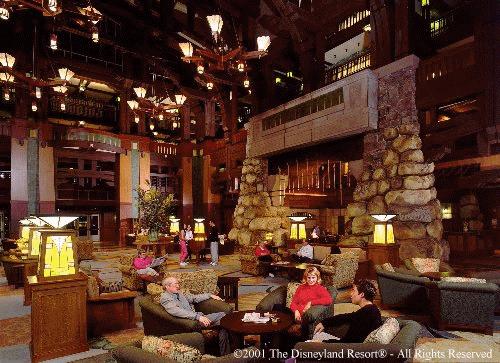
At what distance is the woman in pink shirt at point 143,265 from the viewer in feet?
27.3

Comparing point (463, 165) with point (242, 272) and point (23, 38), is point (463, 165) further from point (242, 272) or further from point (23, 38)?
point (23, 38)

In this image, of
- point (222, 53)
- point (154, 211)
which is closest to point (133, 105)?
point (154, 211)

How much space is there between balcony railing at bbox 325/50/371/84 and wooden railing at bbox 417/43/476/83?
117 inches

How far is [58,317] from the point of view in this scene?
4.73 metres

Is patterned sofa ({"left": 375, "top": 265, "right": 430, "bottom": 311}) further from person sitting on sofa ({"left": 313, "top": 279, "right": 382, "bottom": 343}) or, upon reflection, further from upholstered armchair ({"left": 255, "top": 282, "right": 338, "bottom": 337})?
person sitting on sofa ({"left": 313, "top": 279, "right": 382, "bottom": 343})

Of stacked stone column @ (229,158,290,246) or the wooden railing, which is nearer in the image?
the wooden railing

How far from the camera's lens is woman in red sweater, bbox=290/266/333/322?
4797 millimetres

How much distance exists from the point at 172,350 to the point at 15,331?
4.61 metres

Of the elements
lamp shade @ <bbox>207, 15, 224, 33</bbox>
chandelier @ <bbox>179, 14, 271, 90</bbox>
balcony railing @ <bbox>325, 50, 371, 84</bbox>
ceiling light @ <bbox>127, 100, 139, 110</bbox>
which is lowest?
chandelier @ <bbox>179, 14, 271, 90</bbox>

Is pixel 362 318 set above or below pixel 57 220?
below

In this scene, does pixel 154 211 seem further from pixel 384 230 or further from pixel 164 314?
pixel 164 314

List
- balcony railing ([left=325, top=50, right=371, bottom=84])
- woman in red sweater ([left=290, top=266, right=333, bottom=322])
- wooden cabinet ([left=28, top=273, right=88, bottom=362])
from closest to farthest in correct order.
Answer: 1. wooden cabinet ([left=28, top=273, right=88, bottom=362])
2. woman in red sweater ([left=290, top=266, right=333, bottom=322])
3. balcony railing ([left=325, top=50, right=371, bottom=84])

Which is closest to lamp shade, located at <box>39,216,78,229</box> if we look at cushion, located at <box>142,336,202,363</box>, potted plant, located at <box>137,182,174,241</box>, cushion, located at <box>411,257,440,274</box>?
cushion, located at <box>142,336,202,363</box>

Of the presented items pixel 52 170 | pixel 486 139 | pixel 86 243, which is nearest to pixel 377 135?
pixel 486 139
